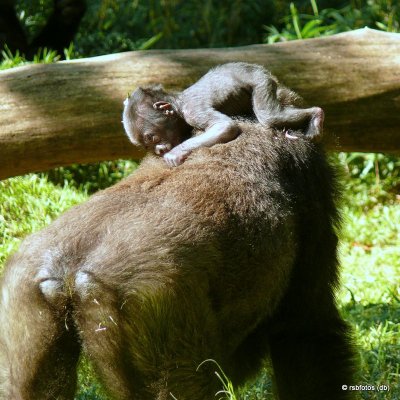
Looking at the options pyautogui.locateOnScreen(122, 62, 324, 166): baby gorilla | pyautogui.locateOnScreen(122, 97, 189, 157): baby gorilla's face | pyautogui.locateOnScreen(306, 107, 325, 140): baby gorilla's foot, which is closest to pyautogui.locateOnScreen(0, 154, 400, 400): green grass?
pyautogui.locateOnScreen(306, 107, 325, 140): baby gorilla's foot

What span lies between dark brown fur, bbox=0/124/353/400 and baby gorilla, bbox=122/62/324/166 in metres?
0.18

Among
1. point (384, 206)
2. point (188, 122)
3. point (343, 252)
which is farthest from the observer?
point (384, 206)

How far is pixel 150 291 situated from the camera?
2543 millimetres

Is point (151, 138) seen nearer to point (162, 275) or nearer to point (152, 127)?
point (152, 127)

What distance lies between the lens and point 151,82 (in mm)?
4676

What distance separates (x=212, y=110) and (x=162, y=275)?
1.16 meters

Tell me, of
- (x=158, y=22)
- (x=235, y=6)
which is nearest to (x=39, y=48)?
(x=158, y=22)

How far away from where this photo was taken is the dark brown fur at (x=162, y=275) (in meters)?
2.52

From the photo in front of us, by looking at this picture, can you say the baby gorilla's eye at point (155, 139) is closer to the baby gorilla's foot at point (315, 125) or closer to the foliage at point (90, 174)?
the baby gorilla's foot at point (315, 125)

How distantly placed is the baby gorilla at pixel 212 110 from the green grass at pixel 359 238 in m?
0.54

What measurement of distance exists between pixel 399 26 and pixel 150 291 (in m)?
7.02

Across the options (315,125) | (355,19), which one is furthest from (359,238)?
(315,125)

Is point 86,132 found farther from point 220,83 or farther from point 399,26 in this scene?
point 399,26

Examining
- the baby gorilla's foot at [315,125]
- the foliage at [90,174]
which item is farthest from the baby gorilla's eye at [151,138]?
the foliage at [90,174]
